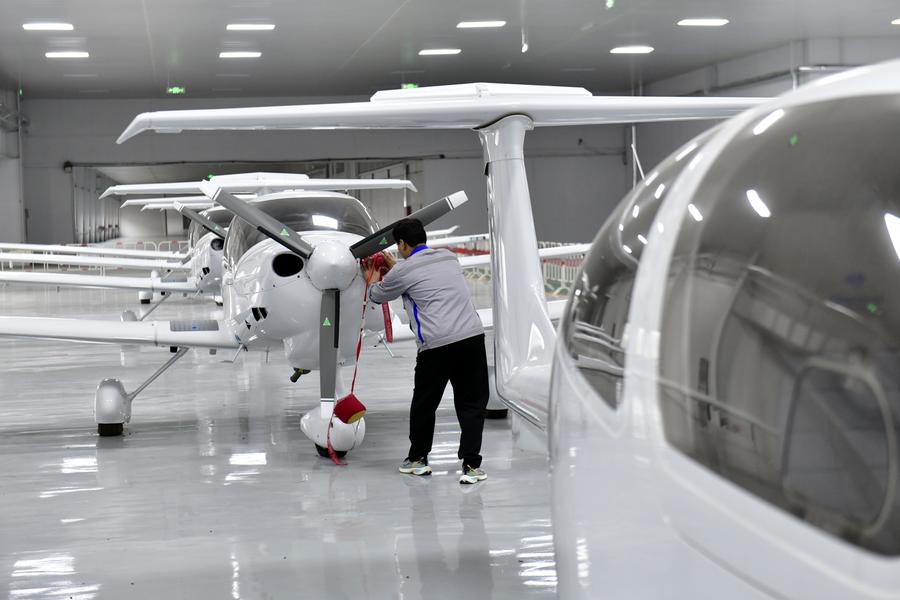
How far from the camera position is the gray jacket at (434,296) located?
5.61 metres

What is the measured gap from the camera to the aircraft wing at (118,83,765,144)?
13.0ft

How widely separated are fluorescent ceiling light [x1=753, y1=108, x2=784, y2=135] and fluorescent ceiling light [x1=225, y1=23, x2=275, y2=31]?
1778 centimetres

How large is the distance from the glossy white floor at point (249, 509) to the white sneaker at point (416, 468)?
Answer: 0.07 metres

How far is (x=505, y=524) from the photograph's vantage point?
4.90 metres

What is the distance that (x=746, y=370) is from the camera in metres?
1.21

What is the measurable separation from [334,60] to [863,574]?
23.0 metres

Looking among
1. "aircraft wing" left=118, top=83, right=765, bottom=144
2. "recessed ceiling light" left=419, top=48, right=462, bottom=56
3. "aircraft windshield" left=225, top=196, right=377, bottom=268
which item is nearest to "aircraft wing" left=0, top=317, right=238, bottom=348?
"aircraft windshield" left=225, top=196, right=377, bottom=268

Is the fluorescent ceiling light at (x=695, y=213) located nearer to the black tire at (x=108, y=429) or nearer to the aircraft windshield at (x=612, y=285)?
the aircraft windshield at (x=612, y=285)

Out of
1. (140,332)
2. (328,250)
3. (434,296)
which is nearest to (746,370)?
(434,296)

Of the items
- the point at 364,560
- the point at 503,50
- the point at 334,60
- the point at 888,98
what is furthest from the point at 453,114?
the point at 334,60

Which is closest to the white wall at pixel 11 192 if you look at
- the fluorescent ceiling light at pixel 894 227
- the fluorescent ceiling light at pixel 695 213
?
the fluorescent ceiling light at pixel 695 213

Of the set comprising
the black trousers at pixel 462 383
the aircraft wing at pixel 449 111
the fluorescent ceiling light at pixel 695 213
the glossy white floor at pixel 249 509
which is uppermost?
the aircraft wing at pixel 449 111

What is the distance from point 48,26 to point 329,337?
14192 millimetres

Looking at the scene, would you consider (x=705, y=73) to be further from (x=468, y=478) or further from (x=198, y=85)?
(x=468, y=478)
